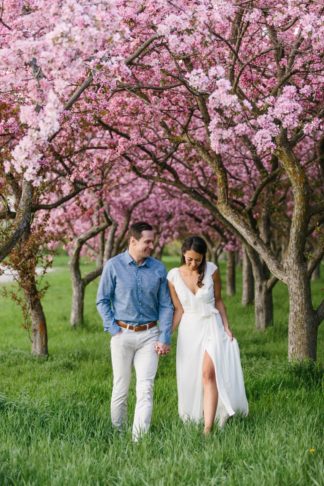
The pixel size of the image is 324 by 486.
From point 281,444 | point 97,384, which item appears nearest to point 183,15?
point 281,444

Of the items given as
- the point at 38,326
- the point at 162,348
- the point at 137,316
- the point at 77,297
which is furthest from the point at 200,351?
the point at 77,297

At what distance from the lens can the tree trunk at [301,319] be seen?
894 cm

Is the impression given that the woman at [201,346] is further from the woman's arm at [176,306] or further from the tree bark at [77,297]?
the tree bark at [77,297]

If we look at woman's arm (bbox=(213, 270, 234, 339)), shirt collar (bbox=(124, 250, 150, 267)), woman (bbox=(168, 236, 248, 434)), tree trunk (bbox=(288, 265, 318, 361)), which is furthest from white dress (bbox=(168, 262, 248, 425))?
tree trunk (bbox=(288, 265, 318, 361))

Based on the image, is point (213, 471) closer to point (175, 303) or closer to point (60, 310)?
point (175, 303)

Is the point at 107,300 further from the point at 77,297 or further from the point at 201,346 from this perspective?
the point at 77,297

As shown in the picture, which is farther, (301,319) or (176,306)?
(301,319)

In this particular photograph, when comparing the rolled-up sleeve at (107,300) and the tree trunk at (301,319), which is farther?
the tree trunk at (301,319)

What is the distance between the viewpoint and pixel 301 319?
9062mm

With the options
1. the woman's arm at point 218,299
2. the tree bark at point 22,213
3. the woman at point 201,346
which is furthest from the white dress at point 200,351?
the tree bark at point 22,213

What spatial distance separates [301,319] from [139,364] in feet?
13.1

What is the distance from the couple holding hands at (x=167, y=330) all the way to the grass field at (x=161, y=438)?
10.4 inches

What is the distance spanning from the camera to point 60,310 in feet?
67.9

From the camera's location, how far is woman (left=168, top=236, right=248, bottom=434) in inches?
232
